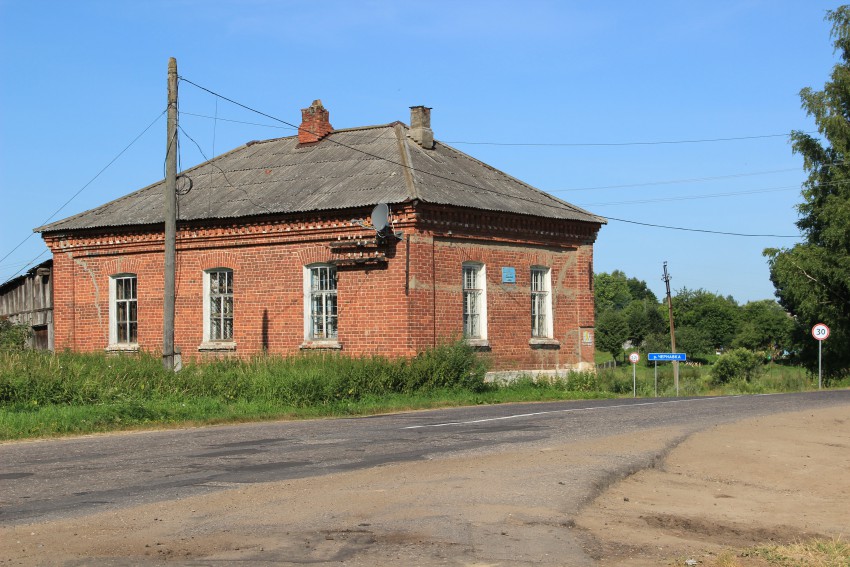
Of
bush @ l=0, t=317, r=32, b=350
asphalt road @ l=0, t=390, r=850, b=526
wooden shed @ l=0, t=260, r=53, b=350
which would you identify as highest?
wooden shed @ l=0, t=260, r=53, b=350

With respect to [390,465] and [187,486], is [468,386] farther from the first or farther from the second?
[187,486]

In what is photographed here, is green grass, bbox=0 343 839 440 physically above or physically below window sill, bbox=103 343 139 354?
below

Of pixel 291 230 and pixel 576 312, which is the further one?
pixel 576 312

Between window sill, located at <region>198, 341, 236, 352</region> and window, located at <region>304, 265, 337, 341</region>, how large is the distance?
8.02 feet

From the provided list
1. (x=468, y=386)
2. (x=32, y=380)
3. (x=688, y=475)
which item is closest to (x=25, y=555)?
(x=688, y=475)

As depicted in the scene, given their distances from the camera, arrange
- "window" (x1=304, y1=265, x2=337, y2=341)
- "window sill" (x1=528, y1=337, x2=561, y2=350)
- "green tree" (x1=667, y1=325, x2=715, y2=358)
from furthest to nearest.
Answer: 1. "green tree" (x1=667, y1=325, x2=715, y2=358)
2. "window sill" (x1=528, y1=337, x2=561, y2=350)
3. "window" (x1=304, y1=265, x2=337, y2=341)

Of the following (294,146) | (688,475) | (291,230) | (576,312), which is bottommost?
(688,475)

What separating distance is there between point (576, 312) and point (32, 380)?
1539 centimetres

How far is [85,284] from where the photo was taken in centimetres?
2984

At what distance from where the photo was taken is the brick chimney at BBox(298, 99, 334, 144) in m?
30.9

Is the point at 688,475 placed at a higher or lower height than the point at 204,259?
lower

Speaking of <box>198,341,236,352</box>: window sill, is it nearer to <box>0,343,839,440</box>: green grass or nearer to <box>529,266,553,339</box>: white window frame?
<box>0,343,839,440</box>: green grass

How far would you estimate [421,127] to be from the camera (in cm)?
2905

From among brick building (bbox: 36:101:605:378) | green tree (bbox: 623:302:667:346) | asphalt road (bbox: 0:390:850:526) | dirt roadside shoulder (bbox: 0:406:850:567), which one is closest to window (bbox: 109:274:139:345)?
brick building (bbox: 36:101:605:378)
